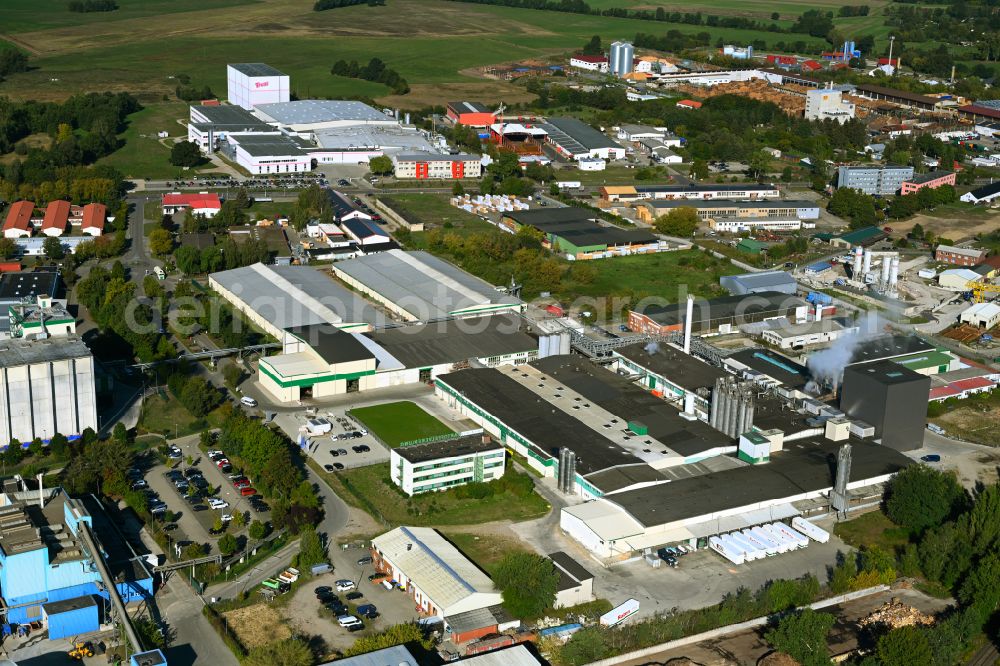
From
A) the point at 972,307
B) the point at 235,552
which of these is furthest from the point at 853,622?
the point at 972,307

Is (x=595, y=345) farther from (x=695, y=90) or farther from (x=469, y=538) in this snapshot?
(x=695, y=90)

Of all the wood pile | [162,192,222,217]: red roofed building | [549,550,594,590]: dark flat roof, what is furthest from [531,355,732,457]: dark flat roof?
[162,192,222,217]: red roofed building

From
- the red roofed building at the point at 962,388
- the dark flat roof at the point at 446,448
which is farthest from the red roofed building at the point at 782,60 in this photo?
the dark flat roof at the point at 446,448

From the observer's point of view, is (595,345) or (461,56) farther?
(461,56)

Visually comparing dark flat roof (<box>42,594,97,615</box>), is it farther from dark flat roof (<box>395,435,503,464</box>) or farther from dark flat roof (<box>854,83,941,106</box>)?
dark flat roof (<box>854,83,941,106</box>)

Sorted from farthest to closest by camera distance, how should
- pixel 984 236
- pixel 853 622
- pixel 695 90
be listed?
1. pixel 695 90
2. pixel 984 236
3. pixel 853 622
